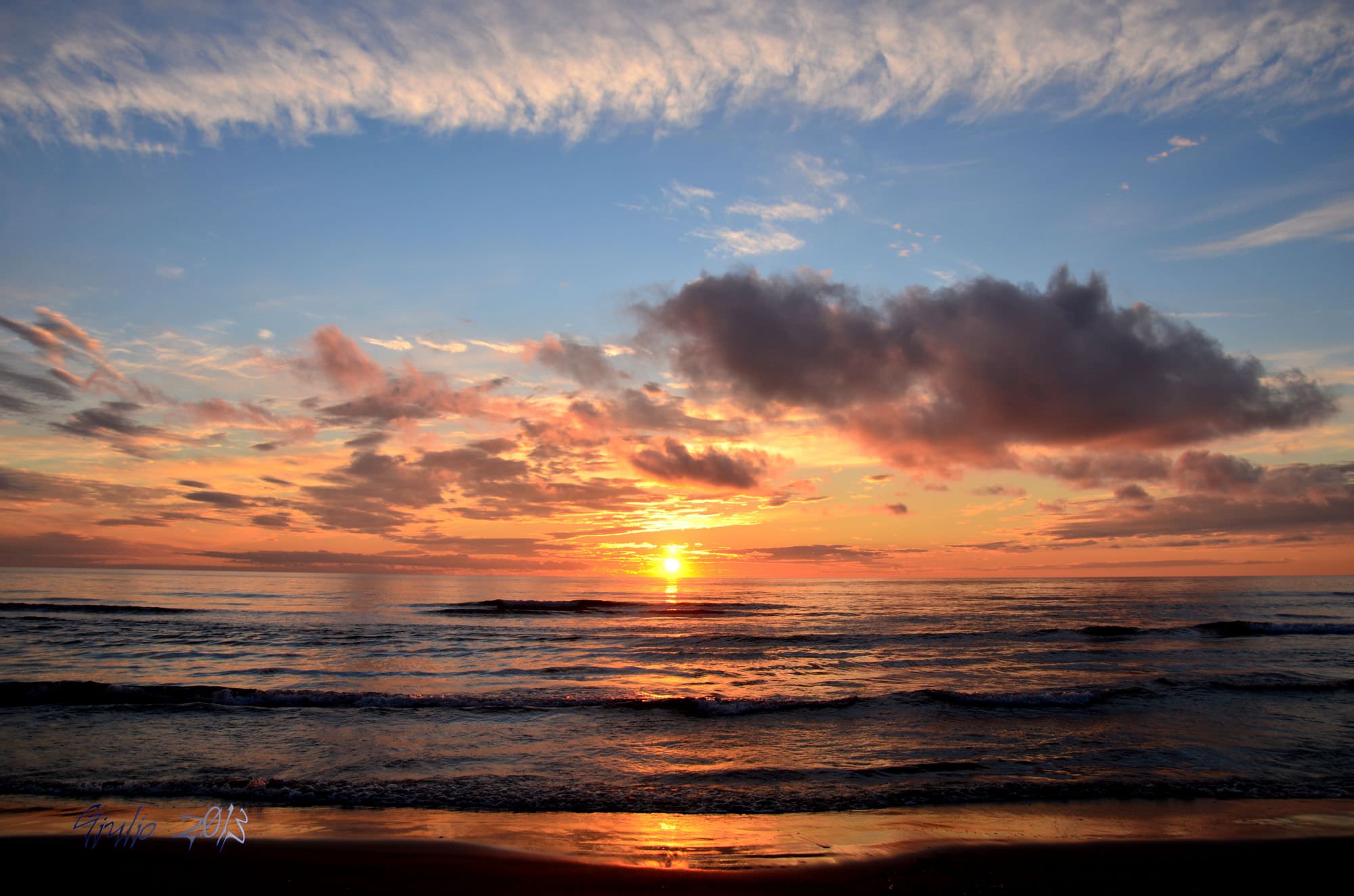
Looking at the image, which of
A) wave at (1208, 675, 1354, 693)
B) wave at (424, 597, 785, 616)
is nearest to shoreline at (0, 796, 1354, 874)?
wave at (1208, 675, 1354, 693)

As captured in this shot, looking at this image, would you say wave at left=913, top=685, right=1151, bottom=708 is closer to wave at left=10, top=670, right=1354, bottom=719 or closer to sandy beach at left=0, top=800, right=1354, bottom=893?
wave at left=10, top=670, right=1354, bottom=719

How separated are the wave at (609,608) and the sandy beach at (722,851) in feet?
170

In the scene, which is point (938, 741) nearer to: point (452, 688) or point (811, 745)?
A: point (811, 745)

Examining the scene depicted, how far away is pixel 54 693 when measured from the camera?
19.0 m

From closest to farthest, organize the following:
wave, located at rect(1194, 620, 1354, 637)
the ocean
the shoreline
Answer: the shoreline → the ocean → wave, located at rect(1194, 620, 1354, 637)

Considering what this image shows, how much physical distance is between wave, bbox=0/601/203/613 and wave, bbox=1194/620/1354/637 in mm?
74131

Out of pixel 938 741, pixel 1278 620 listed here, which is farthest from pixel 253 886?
pixel 1278 620

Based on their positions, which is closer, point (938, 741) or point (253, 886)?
point (253, 886)

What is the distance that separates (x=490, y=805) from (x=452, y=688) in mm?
12568

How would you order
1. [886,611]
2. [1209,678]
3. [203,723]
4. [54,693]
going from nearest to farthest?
[203,723], [54,693], [1209,678], [886,611]

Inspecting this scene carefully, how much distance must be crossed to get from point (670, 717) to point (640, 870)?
10.2 metres

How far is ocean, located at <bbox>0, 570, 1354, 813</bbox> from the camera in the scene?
11641mm

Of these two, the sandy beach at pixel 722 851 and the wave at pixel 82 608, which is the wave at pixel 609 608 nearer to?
the wave at pixel 82 608

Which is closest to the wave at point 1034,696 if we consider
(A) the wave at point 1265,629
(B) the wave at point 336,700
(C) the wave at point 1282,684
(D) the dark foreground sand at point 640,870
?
(B) the wave at point 336,700
